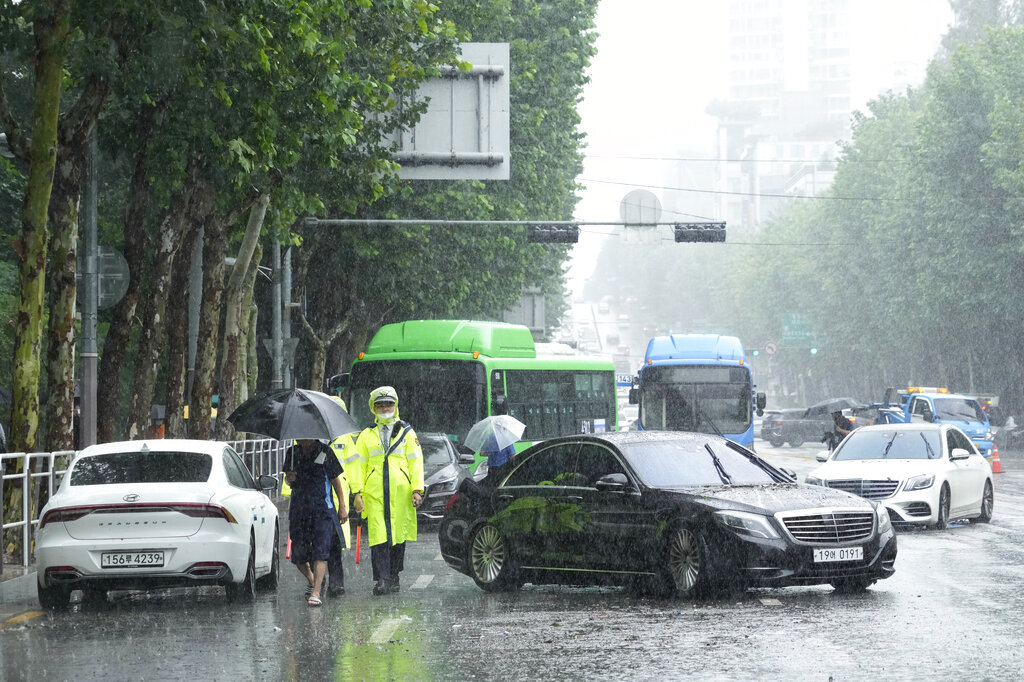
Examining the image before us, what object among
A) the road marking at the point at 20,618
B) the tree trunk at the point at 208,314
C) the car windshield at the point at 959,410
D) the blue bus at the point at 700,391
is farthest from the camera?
the car windshield at the point at 959,410

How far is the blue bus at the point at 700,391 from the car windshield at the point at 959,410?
41.0 ft

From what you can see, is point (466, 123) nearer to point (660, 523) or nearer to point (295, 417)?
point (295, 417)

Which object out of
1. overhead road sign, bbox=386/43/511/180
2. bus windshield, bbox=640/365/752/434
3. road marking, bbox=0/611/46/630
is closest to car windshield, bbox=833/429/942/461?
overhead road sign, bbox=386/43/511/180

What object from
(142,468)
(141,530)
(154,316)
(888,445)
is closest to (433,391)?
(154,316)

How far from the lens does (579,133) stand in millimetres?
45781

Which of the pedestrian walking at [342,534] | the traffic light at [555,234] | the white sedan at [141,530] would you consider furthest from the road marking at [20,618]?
the traffic light at [555,234]

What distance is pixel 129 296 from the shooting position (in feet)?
71.6

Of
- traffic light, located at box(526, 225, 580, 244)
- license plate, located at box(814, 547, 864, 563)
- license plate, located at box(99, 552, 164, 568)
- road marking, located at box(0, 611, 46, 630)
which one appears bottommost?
road marking, located at box(0, 611, 46, 630)

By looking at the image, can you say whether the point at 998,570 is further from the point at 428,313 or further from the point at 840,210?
the point at 840,210

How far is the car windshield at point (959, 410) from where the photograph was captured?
48.0 m

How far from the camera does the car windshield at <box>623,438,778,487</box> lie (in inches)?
550

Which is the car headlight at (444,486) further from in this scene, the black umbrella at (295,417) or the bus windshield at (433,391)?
the black umbrella at (295,417)

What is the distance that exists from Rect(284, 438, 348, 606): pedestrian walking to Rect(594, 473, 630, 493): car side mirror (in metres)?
2.09

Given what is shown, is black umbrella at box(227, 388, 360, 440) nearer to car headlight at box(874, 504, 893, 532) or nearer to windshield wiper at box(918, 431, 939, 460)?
car headlight at box(874, 504, 893, 532)
